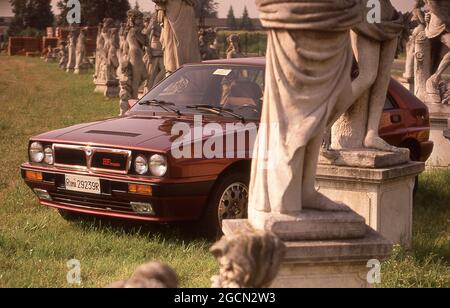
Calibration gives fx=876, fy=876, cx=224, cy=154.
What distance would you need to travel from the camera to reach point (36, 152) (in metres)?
7.89

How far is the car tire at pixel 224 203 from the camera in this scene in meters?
7.42

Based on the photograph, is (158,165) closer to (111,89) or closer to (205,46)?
(205,46)

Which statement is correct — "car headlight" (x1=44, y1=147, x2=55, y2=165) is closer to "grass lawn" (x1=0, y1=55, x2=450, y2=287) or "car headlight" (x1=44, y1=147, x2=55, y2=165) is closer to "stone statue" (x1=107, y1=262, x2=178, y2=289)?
"grass lawn" (x1=0, y1=55, x2=450, y2=287)

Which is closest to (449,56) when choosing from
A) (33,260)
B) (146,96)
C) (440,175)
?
(440,175)

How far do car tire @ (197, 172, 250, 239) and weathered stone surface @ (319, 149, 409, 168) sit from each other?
0.90 meters

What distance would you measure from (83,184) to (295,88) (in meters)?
3.23

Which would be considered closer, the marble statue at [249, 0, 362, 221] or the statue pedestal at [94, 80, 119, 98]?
the marble statue at [249, 0, 362, 221]

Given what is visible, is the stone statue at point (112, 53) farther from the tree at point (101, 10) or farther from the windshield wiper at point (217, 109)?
the tree at point (101, 10)

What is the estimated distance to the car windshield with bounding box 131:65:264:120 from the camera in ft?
26.5

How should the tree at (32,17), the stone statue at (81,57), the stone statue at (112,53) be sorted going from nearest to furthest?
the stone statue at (112,53)
the stone statue at (81,57)
the tree at (32,17)

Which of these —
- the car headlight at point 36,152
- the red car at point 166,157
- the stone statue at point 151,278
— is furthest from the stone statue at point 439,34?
the stone statue at point 151,278

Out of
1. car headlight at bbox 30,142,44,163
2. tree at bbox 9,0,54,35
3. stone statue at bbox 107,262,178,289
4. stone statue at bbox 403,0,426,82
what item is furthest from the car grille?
tree at bbox 9,0,54,35

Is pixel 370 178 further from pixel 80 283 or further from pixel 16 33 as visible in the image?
pixel 16 33

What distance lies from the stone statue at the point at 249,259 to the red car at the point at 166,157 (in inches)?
130
